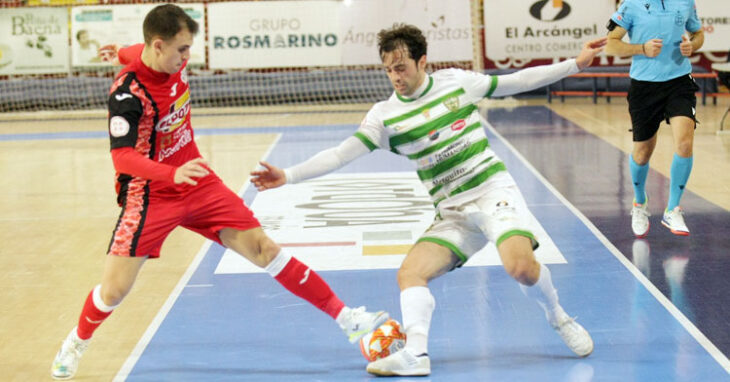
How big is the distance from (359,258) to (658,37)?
9.36 feet

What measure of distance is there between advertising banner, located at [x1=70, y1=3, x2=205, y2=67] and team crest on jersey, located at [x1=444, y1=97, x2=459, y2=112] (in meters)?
15.6

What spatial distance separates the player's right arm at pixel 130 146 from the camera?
14.0 ft

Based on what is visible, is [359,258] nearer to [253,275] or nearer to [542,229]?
[253,275]

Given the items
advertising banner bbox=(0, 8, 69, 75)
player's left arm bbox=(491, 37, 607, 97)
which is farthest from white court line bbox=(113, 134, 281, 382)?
advertising banner bbox=(0, 8, 69, 75)

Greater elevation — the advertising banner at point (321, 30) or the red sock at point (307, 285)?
the advertising banner at point (321, 30)

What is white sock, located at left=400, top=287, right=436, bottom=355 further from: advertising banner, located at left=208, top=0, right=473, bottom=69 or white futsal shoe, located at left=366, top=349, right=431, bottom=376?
advertising banner, located at left=208, top=0, right=473, bottom=69

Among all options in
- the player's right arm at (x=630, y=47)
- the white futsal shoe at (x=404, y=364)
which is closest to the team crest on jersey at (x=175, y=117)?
the white futsal shoe at (x=404, y=364)

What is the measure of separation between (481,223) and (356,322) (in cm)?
79

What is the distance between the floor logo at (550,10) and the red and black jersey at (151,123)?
15916 millimetres

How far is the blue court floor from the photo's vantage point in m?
4.68

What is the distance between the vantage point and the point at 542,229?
802cm

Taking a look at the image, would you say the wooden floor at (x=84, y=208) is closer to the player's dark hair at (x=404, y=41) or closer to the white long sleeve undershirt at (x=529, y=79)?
the player's dark hair at (x=404, y=41)

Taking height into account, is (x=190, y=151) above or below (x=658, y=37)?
below

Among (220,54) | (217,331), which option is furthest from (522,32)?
(217,331)
